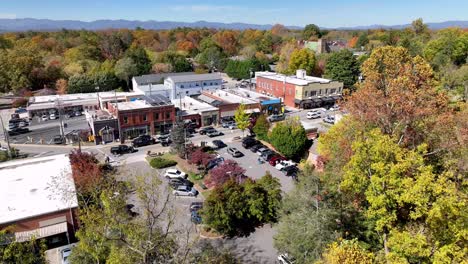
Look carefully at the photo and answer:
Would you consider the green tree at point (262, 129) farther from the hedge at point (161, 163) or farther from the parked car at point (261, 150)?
the hedge at point (161, 163)

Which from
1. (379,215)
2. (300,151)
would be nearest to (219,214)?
(379,215)

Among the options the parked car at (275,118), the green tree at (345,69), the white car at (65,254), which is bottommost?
the white car at (65,254)

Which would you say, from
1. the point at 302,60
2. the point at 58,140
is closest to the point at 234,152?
the point at 58,140

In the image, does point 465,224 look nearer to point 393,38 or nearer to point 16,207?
point 16,207

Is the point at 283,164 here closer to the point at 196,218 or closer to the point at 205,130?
the point at 196,218

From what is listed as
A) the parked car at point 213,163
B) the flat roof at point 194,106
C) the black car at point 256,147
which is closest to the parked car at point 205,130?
the flat roof at point 194,106

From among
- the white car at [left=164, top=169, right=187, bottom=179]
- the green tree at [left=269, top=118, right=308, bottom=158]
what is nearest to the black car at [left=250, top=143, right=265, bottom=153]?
the green tree at [left=269, top=118, right=308, bottom=158]
